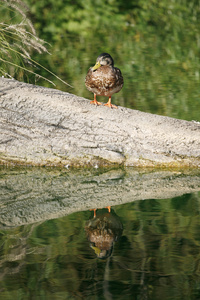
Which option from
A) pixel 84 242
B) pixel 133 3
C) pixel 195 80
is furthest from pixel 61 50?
pixel 84 242

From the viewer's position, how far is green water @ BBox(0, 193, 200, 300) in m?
2.63

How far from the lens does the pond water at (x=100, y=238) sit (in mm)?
2670

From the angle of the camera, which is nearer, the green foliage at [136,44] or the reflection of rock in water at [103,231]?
the reflection of rock in water at [103,231]

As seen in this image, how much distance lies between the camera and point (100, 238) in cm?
327

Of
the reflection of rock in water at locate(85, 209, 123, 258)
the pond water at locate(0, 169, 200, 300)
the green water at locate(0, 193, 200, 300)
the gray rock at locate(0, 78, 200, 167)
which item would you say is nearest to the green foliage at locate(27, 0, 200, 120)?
the gray rock at locate(0, 78, 200, 167)

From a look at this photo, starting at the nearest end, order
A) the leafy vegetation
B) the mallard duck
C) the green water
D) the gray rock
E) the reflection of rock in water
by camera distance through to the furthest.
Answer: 1. the green water
2. the reflection of rock in water
3. the gray rock
4. the mallard duck
5. the leafy vegetation

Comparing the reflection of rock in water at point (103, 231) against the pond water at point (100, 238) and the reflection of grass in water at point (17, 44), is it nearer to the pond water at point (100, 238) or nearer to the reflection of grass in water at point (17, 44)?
the pond water at point (100, 238)

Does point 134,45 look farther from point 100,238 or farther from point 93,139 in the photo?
point 100,238

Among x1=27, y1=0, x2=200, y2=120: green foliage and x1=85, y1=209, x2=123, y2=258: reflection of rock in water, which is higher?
x1=85, y1=209, x2=123, y2=258: reflection of rock in water

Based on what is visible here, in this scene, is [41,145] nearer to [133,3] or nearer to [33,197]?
[33,197]

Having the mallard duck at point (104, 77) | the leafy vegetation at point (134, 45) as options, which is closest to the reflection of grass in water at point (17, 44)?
the mallard duck at point (104, 77)

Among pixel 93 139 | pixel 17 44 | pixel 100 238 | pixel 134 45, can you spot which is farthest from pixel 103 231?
pixel 134 45

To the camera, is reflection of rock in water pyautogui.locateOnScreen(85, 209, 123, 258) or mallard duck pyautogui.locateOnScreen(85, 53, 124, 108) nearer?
reflection of rock in water pyautogui.locateOnScreen(85, 209, 123, 258)

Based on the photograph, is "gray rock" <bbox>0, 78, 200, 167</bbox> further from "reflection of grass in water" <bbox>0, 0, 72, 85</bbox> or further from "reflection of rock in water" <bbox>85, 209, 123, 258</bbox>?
"reflection of rock in water" <bbox>85, 209, 123, 258</bbox>
